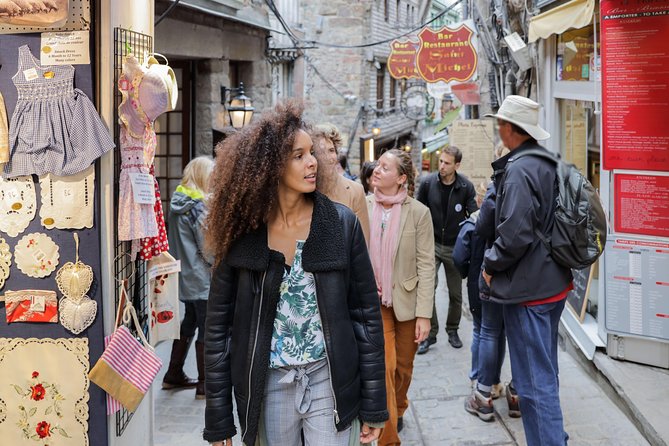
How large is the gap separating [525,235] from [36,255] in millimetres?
2375

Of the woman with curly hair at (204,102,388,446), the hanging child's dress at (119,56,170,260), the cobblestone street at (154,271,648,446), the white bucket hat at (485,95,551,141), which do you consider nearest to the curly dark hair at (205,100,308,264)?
the woman with curly hair at (204,102,388,446)

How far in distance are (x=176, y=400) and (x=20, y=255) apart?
2.45 m

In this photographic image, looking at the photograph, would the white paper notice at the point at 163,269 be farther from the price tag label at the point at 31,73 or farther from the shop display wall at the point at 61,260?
the price tag label at the point at 31,73

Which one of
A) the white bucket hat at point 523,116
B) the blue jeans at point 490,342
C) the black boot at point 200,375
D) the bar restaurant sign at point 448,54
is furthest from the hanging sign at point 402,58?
the white bucket hat at point 523,116

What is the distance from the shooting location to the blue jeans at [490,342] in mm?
4879

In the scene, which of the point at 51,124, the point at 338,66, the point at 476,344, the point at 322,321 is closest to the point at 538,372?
the point at 476,344

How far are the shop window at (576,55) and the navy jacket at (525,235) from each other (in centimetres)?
266

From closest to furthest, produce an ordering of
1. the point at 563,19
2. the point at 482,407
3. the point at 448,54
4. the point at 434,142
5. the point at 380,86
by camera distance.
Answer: the point at 482,407
the point at 563,19
the point at 448,54
the point at 380,86
the point at 434,142

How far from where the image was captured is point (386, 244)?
436cm

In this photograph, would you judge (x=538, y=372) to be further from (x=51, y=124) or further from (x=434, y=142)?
(x=434, y=142)

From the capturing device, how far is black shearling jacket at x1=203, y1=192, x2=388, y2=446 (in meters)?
2.68

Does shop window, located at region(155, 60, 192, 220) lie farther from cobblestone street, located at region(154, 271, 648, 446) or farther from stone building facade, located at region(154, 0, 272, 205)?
cobblestone street, located at region(154, 271, 648, 446)

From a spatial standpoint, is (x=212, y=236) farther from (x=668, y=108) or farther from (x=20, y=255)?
(x=668, y=108)

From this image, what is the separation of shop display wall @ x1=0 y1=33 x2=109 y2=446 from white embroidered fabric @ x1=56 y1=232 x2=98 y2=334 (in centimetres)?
2
